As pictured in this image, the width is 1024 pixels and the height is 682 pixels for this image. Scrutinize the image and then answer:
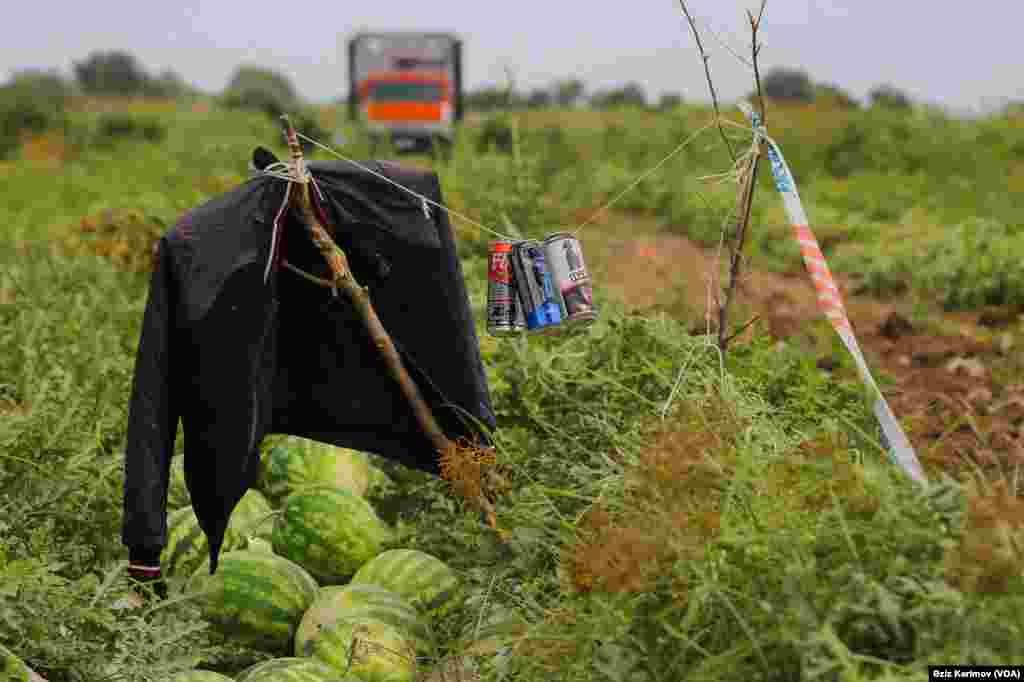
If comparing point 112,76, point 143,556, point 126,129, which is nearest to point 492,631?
point 143,556

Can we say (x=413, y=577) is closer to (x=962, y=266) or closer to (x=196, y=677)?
(x=196, y=677)

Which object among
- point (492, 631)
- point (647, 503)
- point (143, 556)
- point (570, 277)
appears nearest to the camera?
point (647, 503)

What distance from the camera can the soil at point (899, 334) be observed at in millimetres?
5754

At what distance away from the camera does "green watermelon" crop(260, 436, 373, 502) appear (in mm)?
4379

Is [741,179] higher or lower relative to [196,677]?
higher

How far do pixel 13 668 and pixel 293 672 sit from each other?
642 millimetres

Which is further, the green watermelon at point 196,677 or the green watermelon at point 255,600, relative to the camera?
the green watermelon at point 255,600

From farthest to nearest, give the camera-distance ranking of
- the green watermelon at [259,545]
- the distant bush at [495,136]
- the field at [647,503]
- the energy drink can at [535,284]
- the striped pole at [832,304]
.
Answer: the distant bush at [495,136] → the green watermelon at [259,545] → the energy drink can at [535,284] → the striped pole at [832,304] → the field at [647,503]

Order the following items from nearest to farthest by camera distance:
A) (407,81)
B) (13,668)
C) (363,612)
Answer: (13,668) < (363,612) < (407,81)

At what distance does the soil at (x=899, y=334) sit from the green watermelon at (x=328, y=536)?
1.39m

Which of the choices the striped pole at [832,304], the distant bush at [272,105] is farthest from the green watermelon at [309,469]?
the distant bush at [272,105]

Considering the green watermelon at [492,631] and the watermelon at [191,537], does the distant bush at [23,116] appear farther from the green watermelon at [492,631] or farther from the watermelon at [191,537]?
the green watermelon at [492,631]

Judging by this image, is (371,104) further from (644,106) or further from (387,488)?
(387,488)

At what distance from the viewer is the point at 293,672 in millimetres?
3000
